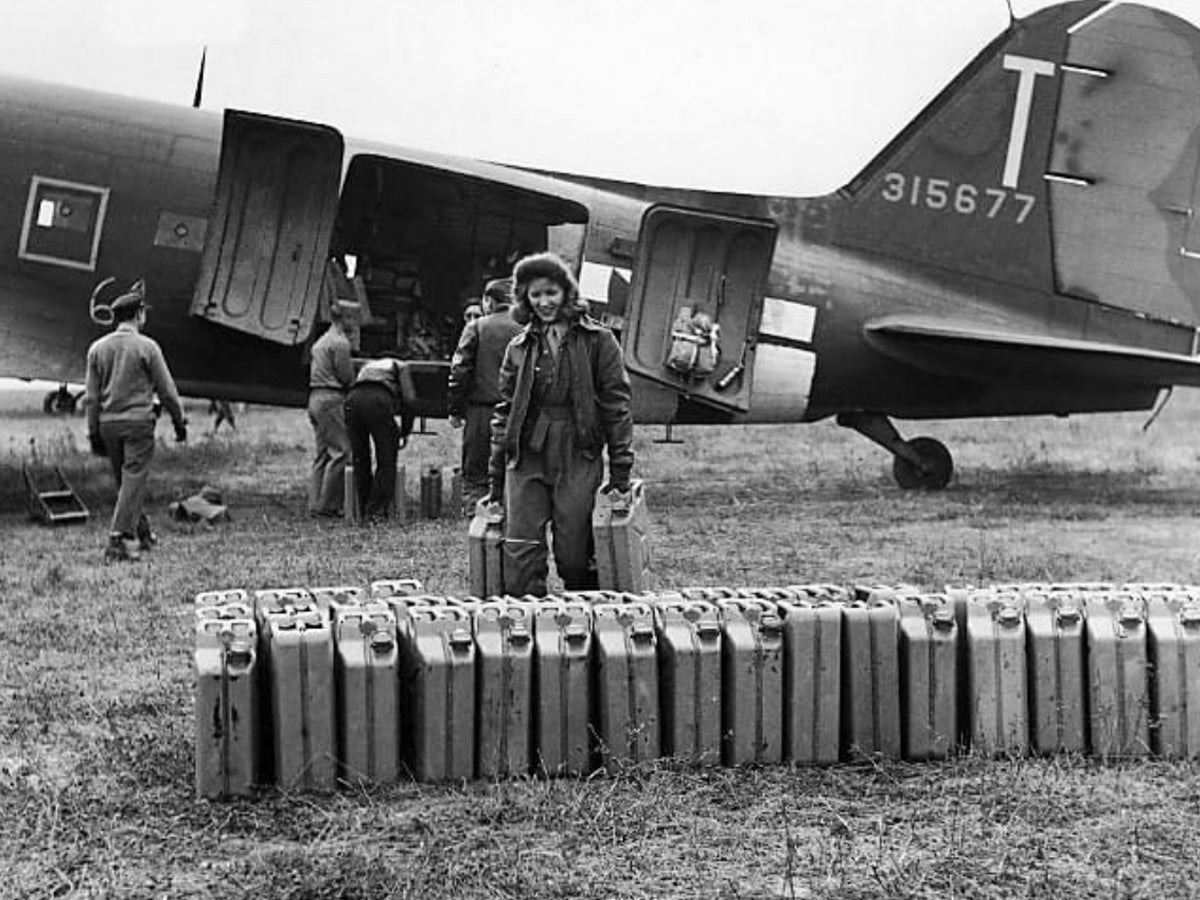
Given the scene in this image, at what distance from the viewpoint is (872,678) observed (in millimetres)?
4969

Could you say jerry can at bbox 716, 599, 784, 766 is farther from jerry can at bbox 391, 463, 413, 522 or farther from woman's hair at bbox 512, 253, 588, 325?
jerry can at bbox 391, 463, 413, 522

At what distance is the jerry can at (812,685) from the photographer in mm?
4922

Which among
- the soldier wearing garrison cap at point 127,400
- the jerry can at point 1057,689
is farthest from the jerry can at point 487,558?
the soldier wearing garrison cap at point 127,400

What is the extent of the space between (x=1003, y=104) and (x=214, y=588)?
9701 mm

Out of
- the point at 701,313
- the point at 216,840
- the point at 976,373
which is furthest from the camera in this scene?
the point at 976,373

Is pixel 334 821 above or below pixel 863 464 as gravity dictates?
above

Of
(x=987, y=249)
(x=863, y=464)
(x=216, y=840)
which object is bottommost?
(x=863, y=464)

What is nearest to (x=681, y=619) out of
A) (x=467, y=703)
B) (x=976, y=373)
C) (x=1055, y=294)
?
(x=467, y=703)

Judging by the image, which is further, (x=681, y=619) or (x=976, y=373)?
(x=976, y=373)

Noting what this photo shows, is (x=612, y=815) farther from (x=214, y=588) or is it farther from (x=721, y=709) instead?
(x=214, y=588)

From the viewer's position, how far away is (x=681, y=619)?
498 cm

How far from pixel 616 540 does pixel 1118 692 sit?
2128 millimetres

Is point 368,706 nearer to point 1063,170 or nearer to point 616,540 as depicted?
point 616,540

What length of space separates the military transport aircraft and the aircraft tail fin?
22mm
